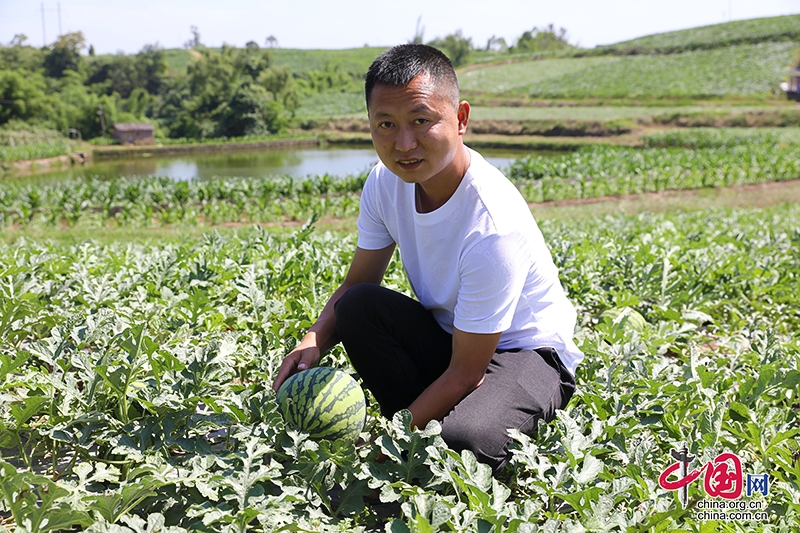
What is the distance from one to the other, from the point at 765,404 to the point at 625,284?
2.02 m

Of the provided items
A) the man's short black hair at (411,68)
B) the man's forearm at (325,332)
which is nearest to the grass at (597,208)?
the man's forearm at (325,332)

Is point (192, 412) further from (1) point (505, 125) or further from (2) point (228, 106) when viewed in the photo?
(2) point (228, 106)

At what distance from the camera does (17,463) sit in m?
2.64

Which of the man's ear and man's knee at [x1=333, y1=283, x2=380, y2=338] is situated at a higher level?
the man's ear

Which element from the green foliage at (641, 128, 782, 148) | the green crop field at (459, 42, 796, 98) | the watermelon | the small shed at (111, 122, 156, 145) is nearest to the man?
the watermelon

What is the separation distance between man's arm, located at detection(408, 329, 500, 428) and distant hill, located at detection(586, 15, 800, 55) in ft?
250

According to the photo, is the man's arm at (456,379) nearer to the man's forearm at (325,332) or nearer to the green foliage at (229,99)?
the man's forearm at (325,332)

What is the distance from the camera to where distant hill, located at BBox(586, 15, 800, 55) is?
67438mm

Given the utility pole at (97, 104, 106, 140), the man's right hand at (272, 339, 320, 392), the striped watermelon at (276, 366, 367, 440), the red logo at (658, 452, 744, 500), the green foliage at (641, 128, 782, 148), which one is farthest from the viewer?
the utility pole at (97, 104, 106, 140)

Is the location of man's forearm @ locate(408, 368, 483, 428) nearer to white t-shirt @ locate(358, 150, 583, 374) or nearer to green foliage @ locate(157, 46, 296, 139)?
white t-shirt @ locate(358, 150, 583, 374)

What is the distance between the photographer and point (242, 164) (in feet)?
120

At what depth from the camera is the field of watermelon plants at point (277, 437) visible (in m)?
2.05

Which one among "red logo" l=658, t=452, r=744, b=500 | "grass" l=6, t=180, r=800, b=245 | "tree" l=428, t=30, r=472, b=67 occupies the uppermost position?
"tree" l=428, t=30, r=472, b=67

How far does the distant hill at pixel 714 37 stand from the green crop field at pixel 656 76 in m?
2.64
